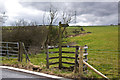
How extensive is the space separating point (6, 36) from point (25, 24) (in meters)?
2.12

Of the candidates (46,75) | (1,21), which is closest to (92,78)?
(46,75)

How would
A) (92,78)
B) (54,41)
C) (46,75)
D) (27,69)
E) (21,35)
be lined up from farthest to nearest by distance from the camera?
(54,41), (21,35), (27,69), (46,75), (92,78)

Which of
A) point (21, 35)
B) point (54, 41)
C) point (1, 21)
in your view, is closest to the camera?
point (21, 35)

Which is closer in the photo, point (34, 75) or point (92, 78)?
point (92, 78)

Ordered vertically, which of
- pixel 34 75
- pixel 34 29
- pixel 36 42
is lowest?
pixel 34 75

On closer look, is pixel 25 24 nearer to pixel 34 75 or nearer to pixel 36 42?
pixel 36 42

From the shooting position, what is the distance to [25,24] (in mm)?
15102

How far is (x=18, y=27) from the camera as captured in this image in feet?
47.7

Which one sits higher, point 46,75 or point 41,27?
point 41,27

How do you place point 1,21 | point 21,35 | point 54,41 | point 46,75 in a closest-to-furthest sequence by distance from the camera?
point 46,75 < point 21,35 < point 1,21 < point 54,41

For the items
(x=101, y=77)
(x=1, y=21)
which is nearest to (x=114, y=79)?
(x=101, y=77)

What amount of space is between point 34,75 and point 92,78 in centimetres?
255

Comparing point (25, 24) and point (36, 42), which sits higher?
point (25, 24)

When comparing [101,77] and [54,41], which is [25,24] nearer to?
[54,41]
